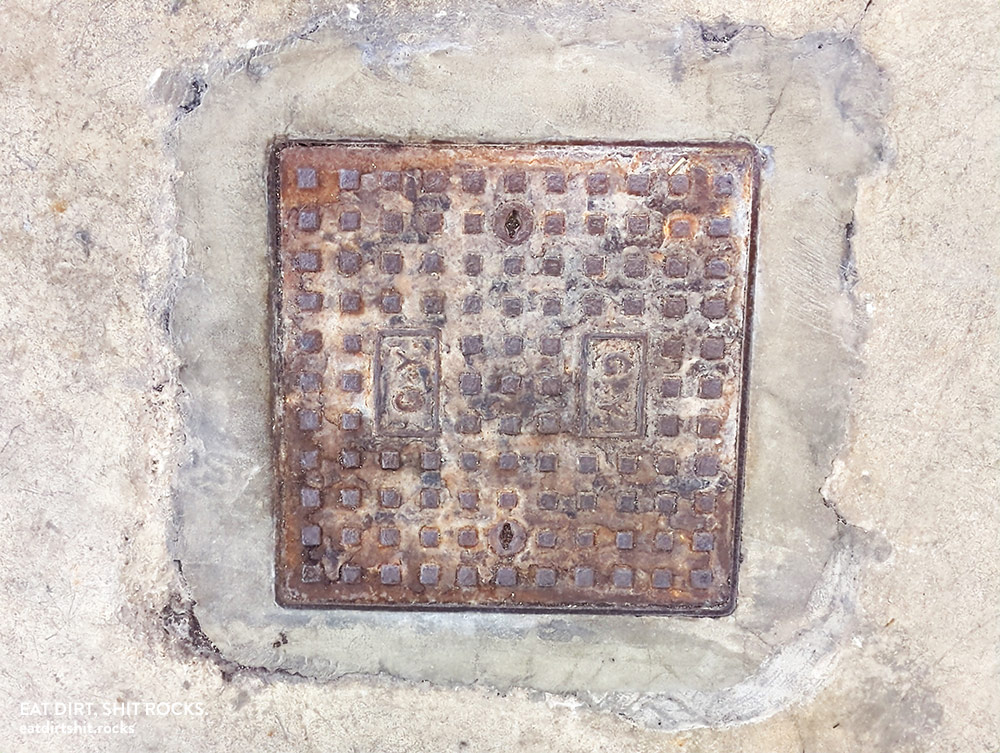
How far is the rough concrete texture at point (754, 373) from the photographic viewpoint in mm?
2184

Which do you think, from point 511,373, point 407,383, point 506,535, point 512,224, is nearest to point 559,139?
point 512,224

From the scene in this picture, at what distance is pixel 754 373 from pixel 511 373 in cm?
81

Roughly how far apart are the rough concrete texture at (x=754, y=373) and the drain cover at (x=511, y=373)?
12 centimetres

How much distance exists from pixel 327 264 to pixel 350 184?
10.7 inches

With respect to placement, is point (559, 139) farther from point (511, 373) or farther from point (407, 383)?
point (407, 383)

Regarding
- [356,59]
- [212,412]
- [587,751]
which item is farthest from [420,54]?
[587,751]

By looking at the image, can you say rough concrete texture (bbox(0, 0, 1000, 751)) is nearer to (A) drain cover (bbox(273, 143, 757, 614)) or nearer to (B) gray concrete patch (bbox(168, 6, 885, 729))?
(B) gray concrete patch (bbox(168, 6, 885, 729))

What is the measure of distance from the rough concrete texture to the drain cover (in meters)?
0.12

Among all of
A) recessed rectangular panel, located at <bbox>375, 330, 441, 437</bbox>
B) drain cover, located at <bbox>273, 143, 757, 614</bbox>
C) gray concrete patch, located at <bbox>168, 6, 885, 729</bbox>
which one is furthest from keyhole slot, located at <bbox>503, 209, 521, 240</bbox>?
recessed rectangular panel, located at <bbox>375, 330, 441, 437</bbox>

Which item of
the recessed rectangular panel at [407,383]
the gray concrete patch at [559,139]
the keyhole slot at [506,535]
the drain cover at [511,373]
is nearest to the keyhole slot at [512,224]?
the drain cover at [511,373]

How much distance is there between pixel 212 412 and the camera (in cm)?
230

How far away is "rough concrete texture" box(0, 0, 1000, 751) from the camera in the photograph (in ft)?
7.16

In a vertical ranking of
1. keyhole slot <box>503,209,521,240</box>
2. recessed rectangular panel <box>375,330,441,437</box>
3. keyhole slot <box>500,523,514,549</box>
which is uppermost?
keyhole slot <box>503,209,521,240</box>

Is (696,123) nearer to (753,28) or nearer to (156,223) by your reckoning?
(753,28)
